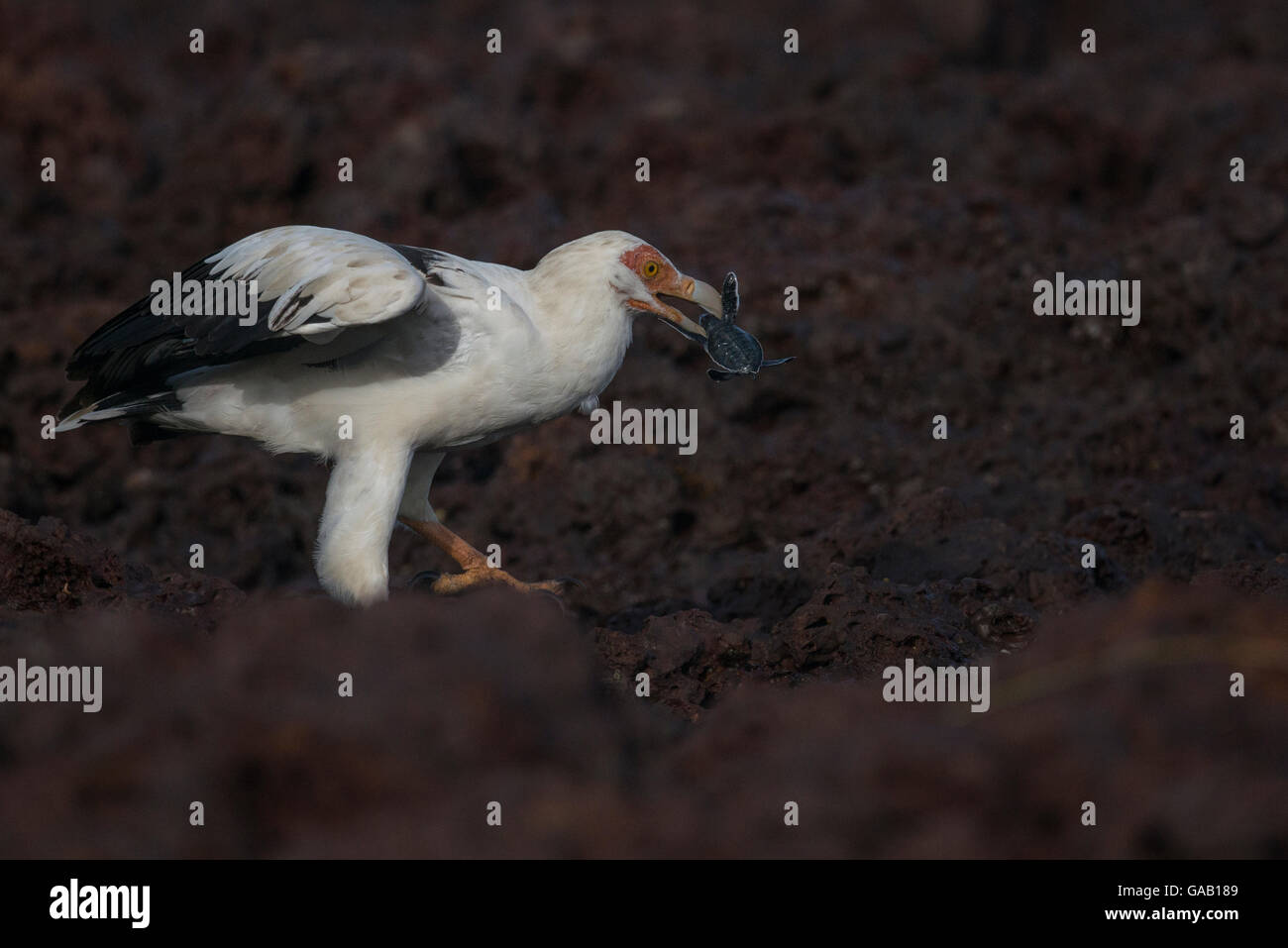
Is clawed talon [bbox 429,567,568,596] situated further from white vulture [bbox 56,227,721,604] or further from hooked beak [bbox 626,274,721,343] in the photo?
hooked beak [bbox 626,274,721,343]

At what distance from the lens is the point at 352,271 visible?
20.6ft

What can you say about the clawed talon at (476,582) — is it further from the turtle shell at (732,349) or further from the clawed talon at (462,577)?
the turtle shell at (732,349)

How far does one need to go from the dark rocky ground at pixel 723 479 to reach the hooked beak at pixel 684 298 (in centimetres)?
123

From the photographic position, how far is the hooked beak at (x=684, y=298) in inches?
270

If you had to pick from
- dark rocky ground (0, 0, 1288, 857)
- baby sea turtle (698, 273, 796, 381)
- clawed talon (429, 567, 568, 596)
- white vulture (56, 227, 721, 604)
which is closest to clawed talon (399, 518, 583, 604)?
clawed talon (429, 567, 568, 596)

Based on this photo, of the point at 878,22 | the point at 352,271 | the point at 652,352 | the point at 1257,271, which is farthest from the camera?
the point at 878,22

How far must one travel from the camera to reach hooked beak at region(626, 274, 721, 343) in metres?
6.85

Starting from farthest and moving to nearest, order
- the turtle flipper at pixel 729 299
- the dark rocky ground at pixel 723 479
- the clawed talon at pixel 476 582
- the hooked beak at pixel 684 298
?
the clawed talon at pixel 476 582
the turtle flipper at pixel 729 299
the hooked beak at pixel 684 298
the dark rocky ground at pixel 723 479

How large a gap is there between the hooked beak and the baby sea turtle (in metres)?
0.04

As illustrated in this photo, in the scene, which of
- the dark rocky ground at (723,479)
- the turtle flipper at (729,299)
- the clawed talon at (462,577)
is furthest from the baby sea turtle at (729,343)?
the clawed talon at (462,577)

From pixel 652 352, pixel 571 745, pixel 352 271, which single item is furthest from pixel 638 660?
pixel 652 352
